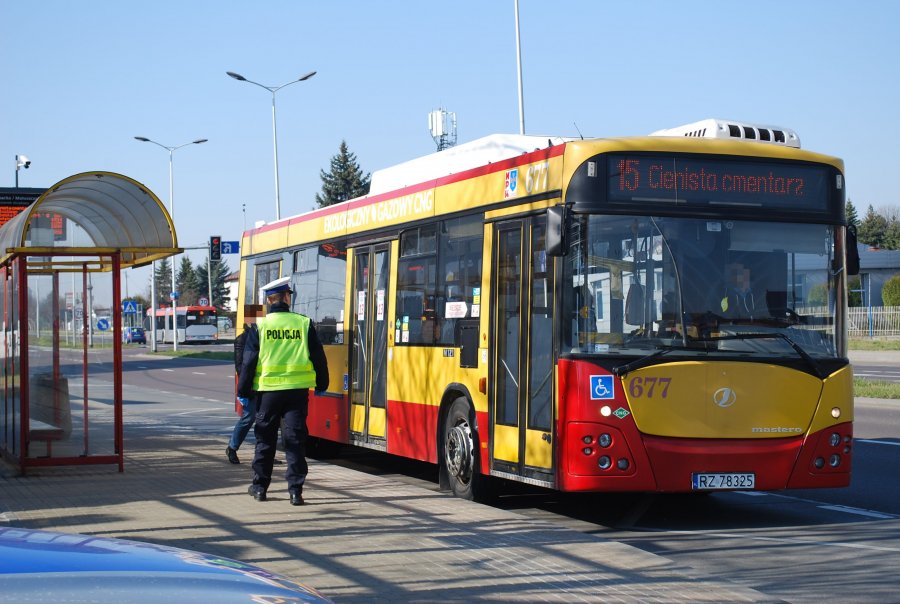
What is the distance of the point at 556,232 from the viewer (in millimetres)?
9625

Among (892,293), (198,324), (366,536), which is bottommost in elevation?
(366,536)

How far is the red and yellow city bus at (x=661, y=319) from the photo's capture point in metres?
9.73

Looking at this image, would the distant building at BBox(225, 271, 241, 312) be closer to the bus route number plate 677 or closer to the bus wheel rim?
the bus wheel rim

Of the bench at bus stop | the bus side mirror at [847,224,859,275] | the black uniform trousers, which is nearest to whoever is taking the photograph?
the bus side mirror at [847,224,859,275]

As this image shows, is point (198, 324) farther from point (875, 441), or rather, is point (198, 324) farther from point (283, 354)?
point (283, 354)

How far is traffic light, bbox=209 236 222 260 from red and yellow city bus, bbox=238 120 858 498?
3915 centimetres

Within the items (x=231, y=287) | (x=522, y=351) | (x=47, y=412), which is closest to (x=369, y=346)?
(x=47, y=412)

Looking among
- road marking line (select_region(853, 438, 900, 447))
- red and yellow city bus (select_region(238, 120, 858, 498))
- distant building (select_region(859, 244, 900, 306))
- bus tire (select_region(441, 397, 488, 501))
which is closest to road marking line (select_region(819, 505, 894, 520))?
red and yellow city bus (select_region(238, 120, 858, 498))

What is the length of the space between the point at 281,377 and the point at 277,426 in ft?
1.47

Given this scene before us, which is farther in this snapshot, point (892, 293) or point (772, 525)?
point (892, 293)

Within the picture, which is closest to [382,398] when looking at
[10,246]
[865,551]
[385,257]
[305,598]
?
[385,257]

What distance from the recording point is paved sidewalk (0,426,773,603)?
282 inches

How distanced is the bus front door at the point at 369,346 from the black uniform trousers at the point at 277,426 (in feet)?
9.48

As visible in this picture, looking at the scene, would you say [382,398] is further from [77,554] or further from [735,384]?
[77,554]
